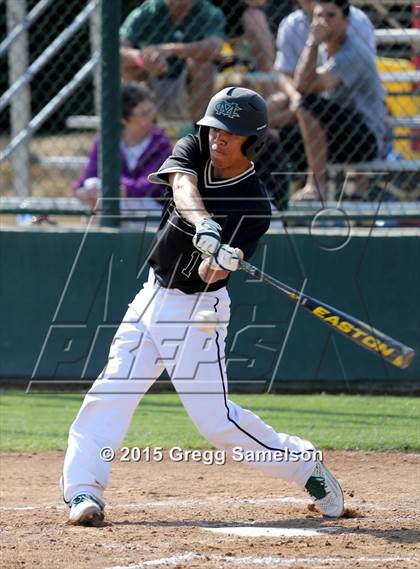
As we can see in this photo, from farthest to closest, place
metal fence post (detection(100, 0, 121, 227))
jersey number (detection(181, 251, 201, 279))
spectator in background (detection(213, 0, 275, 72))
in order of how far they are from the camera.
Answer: spectator in background (detection(213, 0, 275, 72)) → metal fence post (detection(100, 0, 121, 227)) → jersey number (detection(181, 251, 201, 279))

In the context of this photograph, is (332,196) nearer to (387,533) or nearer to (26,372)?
(26,372)

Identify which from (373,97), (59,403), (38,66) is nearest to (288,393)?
(59,403)

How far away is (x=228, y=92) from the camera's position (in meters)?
4.32

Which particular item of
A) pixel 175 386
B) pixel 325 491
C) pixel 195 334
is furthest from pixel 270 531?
pixel 195 334

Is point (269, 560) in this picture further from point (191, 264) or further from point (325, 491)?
point (191, 264)

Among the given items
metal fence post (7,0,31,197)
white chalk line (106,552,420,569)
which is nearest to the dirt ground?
white chalk line (106,552,420,569)

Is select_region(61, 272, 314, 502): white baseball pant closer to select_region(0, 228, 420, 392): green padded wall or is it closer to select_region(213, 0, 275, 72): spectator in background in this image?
select_region(0, 228, 420, 392): green padded wall

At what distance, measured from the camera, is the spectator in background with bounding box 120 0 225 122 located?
8.13 meters

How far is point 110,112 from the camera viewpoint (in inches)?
284

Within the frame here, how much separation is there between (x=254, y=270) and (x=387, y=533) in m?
1.22

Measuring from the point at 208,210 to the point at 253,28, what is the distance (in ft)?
14.3

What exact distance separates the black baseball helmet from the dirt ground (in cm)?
161

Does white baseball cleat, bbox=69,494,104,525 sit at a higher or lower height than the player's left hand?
lower

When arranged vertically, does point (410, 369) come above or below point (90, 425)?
below
